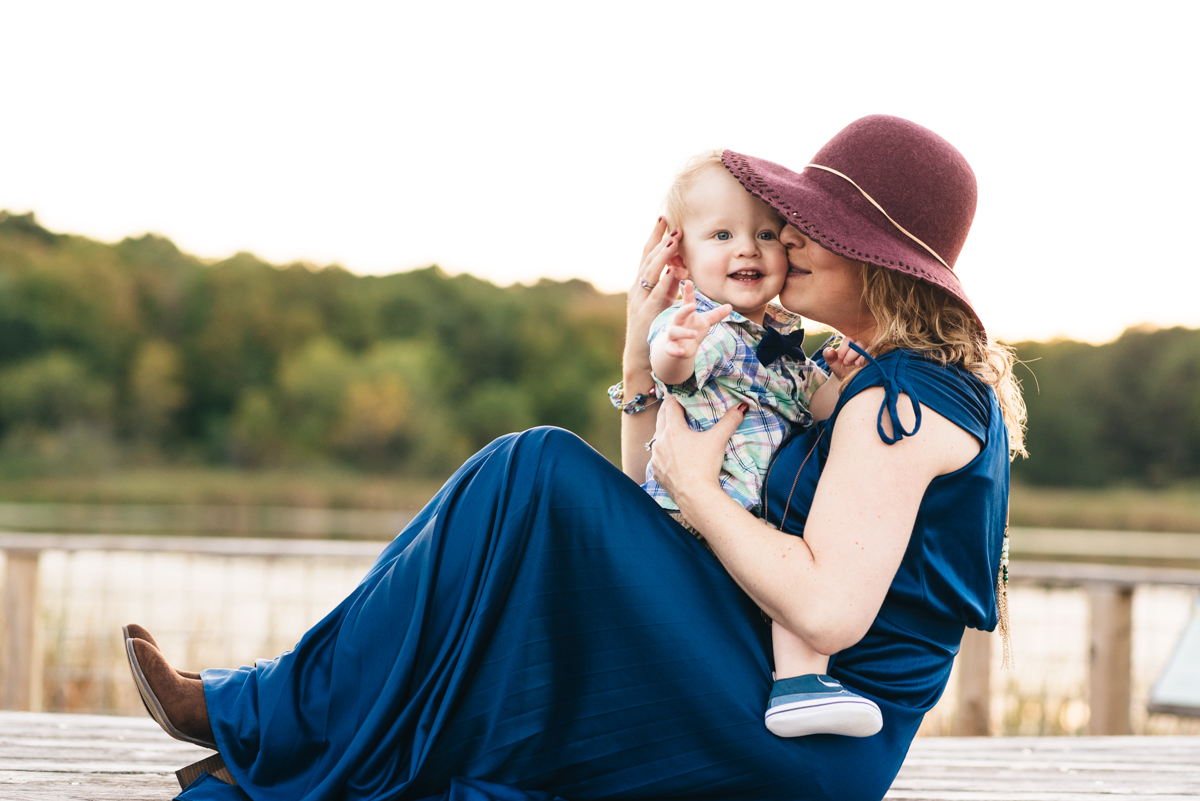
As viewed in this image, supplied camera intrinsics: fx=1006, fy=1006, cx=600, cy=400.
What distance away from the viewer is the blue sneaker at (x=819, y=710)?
158 cm

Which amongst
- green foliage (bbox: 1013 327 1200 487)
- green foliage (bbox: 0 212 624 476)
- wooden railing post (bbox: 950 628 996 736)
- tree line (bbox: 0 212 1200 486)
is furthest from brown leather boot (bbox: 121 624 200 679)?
green foliage (bbox: 0 212 624 476)

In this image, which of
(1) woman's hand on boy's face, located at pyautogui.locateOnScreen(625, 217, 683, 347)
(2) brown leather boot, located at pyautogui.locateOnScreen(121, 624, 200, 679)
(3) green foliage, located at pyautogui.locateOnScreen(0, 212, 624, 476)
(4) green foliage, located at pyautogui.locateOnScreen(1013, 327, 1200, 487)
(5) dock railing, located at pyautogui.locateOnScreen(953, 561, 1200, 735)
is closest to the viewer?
(2) brown leather boot, located at pyautogui.locateOnScreen(121, 624, 200, 679)

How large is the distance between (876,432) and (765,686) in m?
0.47

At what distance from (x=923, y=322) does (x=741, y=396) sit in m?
0.35

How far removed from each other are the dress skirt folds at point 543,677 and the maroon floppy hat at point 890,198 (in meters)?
0.58

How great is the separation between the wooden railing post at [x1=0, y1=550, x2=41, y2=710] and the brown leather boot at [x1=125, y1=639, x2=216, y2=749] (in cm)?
282

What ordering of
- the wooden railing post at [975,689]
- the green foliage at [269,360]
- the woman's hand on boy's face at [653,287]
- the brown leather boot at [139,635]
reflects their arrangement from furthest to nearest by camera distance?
the green foliage at [269,360] < the wooden railing post at [975,689] < the woman's hand on boy's face at [653,287] < the brown leather boot at [139,635]

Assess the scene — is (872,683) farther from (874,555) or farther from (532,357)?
(532,357)

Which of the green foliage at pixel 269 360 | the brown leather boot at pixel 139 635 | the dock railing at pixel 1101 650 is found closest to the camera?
the brown leather boot at pixel 139 635

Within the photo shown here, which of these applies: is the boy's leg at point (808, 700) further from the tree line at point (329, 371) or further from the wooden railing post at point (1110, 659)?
the tree line at point (329, 371)

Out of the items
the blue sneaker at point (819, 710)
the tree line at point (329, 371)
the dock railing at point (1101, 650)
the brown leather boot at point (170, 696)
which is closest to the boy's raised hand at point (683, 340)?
the blue sneaker at point (819, 710)

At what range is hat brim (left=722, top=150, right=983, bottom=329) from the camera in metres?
1.72

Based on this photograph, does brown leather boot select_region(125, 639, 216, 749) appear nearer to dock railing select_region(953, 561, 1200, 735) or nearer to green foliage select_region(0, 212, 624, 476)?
dock railing select_region(953, 561, 1200, 735)

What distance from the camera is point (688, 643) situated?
5.44 feet
